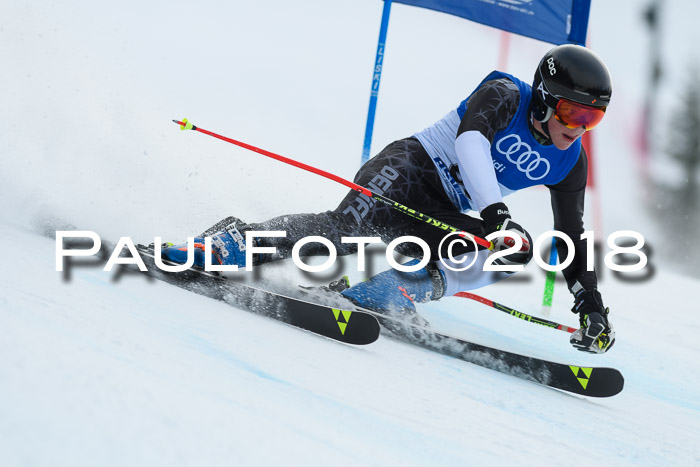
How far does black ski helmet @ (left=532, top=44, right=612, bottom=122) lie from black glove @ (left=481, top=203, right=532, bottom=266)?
46cm

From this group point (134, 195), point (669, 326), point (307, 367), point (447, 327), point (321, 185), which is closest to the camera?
point (307, 367)

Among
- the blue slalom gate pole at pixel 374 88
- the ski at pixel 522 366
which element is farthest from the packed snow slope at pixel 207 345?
the blue slalom gate pole at pixel 374 88

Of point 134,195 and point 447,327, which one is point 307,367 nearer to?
point 447,327

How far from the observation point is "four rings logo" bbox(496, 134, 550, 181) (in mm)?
2662

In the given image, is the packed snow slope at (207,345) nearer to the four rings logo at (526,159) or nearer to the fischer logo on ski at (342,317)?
the fischer logo on ski at (342,317)

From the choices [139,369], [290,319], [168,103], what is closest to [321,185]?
[168,103]

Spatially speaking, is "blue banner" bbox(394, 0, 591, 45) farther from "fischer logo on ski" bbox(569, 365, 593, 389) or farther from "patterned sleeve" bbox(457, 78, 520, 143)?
"fischer logo on ski" bbox(569, 365, 593, 389)

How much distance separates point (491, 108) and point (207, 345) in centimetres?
144

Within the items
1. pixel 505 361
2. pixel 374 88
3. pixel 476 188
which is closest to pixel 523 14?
pixel 374 88

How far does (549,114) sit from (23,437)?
85.6 inches

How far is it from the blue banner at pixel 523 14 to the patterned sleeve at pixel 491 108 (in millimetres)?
1987

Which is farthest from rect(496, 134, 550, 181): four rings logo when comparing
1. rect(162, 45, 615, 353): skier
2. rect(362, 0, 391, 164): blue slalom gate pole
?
rect(362, 0, 391, 164): blue slalom gate pole

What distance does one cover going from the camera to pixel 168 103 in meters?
8.92

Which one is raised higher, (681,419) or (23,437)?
(23,437)
